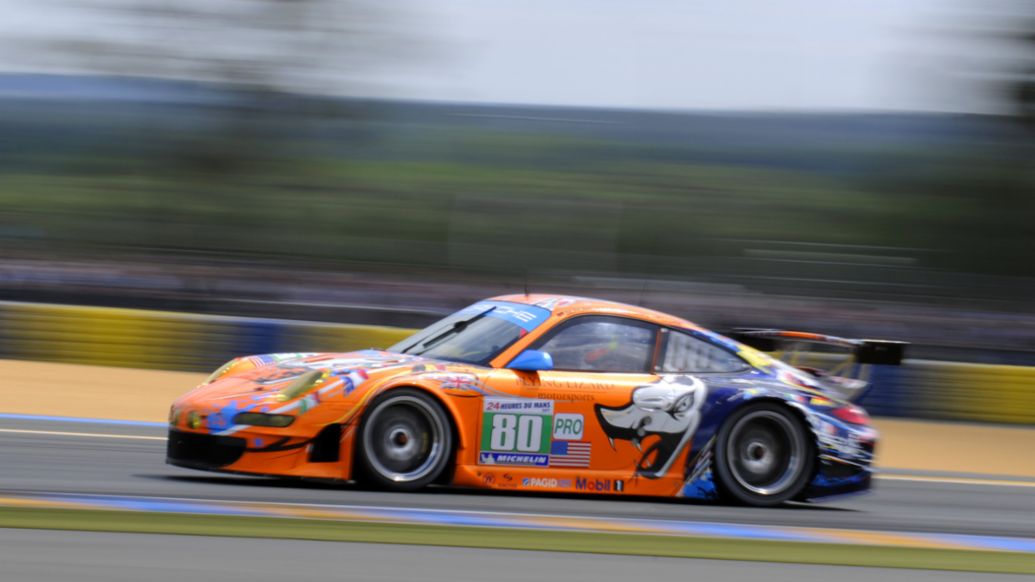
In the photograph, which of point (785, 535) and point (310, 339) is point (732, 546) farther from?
point (310, 339)

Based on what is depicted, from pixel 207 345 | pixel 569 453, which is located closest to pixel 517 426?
pixel 569 453

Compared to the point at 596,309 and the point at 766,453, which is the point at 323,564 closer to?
the point at 596,309

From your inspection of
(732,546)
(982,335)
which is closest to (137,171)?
(982,335)

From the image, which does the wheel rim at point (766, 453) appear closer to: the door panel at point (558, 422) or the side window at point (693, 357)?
the side window at point (693, 357)

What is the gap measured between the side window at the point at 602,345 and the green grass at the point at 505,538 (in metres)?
1.46

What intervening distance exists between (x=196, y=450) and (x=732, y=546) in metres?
2.56

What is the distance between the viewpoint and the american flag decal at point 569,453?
255 inches

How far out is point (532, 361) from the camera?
6434 mm

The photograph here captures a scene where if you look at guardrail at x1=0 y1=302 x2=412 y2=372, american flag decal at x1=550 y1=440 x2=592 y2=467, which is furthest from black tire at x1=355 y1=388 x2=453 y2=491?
guardrail at x1=0 y1=302 x2=412 y2=372

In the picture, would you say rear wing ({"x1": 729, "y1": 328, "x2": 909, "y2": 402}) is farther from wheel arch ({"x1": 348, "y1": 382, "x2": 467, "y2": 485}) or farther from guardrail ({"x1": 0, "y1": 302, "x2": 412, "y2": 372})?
guardrail ({"x1": 0, "y1": 302, "x2": 412, "y2": 372})

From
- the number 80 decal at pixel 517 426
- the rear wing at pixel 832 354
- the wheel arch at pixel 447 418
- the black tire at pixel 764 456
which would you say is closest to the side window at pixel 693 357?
the black tire at pixel 764 456

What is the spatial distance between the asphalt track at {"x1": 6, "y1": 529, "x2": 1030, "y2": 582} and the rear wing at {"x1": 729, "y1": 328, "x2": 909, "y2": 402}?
2.29 metres

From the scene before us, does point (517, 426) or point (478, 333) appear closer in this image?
point (517, 426)

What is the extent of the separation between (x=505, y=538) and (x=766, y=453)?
7.46 feet
